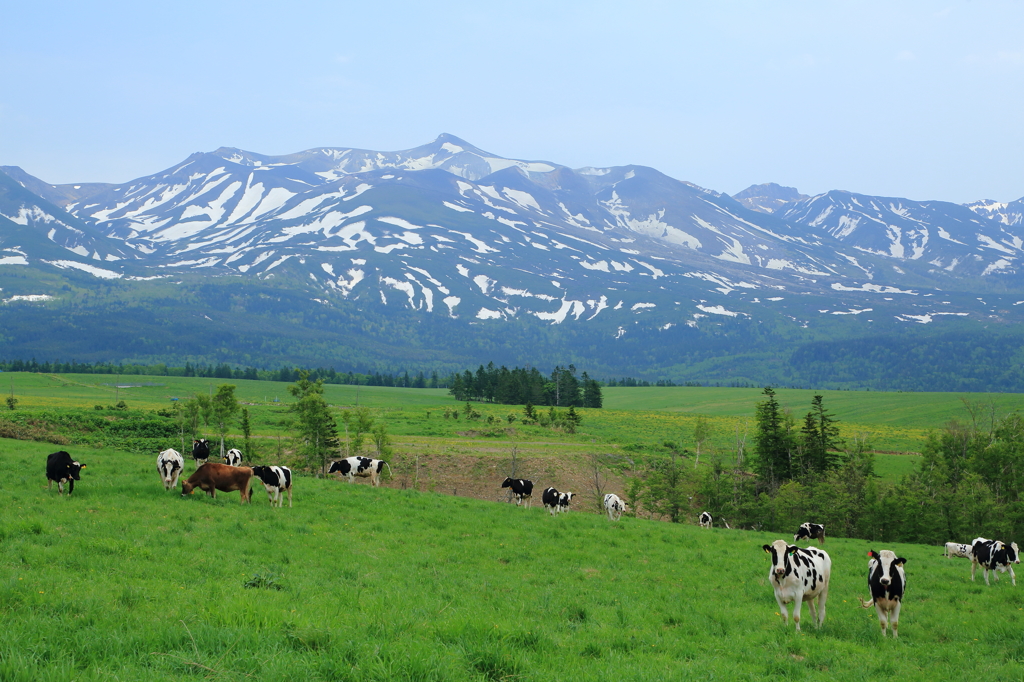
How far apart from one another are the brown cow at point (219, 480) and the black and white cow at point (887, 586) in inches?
723

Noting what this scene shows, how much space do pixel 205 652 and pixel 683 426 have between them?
3441 inches

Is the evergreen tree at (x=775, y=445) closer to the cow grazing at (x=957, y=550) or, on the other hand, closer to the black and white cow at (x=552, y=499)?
the cow grazing at (x=957, y=550)

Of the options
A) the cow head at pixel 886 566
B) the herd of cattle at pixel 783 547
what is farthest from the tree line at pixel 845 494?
the cow head at pixel 886 566

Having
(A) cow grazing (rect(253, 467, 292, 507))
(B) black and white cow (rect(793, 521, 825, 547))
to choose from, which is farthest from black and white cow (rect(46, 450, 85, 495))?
(B) black and white cow (rect(793, 521, 825, 547))

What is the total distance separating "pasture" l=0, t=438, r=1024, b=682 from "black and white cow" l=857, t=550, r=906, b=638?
0.38 meters

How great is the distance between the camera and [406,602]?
11062mm

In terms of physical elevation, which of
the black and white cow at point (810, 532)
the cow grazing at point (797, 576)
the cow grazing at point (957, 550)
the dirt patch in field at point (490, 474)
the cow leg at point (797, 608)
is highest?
the cow grazing at point (797, 576)

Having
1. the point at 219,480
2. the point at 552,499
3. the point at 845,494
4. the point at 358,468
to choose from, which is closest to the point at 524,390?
the point at 845,494

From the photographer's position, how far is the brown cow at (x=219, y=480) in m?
21.1

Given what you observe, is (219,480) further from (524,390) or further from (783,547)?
(524,390)

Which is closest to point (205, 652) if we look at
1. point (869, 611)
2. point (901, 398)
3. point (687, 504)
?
point (869, 611)

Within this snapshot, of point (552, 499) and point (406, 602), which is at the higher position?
point (406, 602)

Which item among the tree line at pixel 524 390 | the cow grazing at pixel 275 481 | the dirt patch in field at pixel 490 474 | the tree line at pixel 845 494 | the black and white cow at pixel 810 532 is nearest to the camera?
the cow grazing at pixel 275 481

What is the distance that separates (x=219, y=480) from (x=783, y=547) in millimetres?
17629
